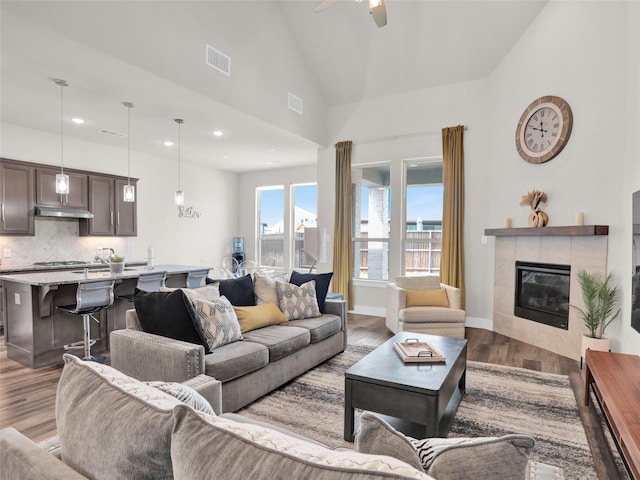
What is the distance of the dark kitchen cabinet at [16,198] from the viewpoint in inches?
205

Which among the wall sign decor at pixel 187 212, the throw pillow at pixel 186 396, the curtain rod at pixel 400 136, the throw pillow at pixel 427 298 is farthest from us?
the wall sign decor at pixel 187 212

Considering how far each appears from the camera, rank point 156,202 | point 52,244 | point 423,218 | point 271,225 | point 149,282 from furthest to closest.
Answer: point 271,225, point 156,202, point 423,218, point 52,244, point 149,282

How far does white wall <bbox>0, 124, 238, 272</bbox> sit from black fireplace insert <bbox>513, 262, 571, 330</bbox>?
20.8ft

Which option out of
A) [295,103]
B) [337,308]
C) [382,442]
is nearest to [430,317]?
[337,308]

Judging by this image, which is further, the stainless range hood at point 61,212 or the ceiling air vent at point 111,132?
the ceiling air vent at point 111,132

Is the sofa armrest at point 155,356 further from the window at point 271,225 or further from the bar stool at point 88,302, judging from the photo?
the window at point 271,225

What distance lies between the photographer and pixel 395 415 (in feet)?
7.39

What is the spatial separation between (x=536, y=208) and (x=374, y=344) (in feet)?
8.49

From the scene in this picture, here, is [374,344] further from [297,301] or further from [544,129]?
[544,129]

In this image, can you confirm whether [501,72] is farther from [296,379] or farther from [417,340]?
[296,379]

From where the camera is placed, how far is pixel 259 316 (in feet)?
11.3

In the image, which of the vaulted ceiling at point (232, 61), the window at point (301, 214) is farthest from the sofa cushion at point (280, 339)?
the window at point (301, 214)

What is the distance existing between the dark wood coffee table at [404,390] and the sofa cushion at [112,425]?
1.55m

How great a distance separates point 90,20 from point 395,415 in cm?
381
